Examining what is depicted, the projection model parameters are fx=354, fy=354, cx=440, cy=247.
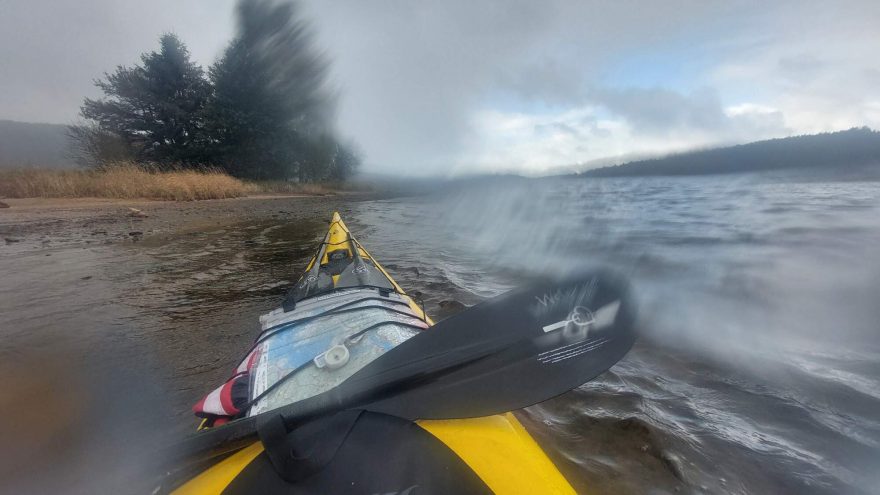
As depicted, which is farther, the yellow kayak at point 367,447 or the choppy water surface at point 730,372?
the choppy water surface at point 730,372

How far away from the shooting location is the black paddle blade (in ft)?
4.31

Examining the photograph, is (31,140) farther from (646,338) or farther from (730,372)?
(730,372)

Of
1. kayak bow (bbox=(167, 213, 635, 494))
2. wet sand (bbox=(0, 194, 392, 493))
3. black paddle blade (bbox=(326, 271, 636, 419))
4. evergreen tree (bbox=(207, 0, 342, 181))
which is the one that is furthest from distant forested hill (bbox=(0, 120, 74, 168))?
black paddle blade (bbox=(326, 271, 636, 419))

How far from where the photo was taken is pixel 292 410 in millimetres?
1186

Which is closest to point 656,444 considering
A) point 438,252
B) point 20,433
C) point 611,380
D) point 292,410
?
point 611,380

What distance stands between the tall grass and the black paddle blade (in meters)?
14.8

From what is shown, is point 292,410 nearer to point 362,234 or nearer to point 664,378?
point 664,378

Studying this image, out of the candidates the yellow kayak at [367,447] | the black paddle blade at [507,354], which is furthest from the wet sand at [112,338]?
the black paddle blade at [507,354]

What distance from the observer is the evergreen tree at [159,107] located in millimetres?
17797

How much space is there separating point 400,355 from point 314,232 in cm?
844

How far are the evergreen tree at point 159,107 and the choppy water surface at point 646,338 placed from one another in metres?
16.0

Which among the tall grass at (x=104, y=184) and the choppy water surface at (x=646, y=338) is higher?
the tall grass at (x=104, y=184)

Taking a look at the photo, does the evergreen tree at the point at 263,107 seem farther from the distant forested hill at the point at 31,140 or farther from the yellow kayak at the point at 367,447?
the distant forested hill at the point at 31,140

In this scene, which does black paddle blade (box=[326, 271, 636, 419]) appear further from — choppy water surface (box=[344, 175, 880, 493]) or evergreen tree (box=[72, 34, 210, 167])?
evergreen tree (box=[72, 34, 210, 167])
